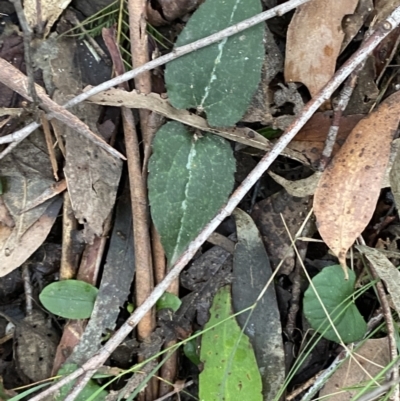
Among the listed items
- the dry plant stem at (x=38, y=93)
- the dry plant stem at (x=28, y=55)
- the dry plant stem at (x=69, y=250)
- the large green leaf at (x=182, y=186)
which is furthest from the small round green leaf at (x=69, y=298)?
the dry plant stem at (x=28, y=55)

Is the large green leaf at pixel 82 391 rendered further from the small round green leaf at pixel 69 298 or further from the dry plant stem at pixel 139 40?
the dry plant stem at pixel 139 40

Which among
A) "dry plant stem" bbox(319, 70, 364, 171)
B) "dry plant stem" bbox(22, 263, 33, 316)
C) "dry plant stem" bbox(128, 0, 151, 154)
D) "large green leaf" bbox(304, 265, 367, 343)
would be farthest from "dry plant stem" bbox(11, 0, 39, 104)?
"large green leaf" bbox(304, 265, 367, 343)

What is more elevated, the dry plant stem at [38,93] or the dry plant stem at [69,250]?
the dry plant stem at [38,93]

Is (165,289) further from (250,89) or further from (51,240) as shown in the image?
(250,89)

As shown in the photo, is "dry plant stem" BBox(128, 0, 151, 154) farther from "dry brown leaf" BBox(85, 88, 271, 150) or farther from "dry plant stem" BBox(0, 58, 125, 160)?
"dry plant stem" BBox(0, 58, 125, 160)

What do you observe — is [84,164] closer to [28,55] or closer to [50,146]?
[50,146]

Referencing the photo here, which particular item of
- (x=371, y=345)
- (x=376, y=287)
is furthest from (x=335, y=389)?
(x=376, y=287)
